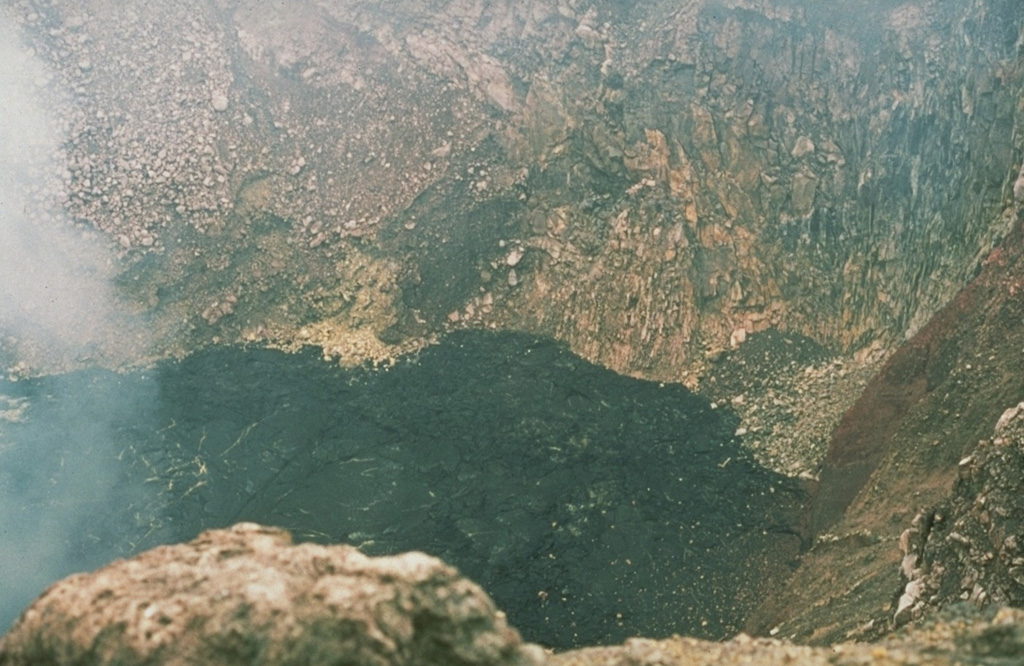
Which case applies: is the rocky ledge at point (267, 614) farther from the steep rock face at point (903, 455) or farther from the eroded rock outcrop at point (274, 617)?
the steep rock face at point (903, 455)

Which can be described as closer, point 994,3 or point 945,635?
point 945,635

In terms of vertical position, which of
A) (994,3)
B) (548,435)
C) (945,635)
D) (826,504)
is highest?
(994,3)

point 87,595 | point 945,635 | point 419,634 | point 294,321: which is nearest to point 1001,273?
point 945,635

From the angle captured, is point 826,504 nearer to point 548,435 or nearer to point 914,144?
point 548,435

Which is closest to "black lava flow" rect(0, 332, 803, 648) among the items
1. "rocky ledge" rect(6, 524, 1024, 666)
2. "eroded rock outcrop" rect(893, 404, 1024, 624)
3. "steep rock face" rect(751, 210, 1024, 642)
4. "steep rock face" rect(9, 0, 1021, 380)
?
"steep rock face" rect(751, 210, 1024, 642)

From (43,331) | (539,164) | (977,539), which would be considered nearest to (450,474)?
(539,164)

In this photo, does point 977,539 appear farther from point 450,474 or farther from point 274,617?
point 450,474

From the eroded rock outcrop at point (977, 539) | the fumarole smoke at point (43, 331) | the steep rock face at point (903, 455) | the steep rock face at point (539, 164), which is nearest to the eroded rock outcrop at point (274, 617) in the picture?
the eroded rock outcrop at point (977, 539)
